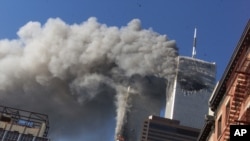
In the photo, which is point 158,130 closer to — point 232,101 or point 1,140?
point 1,140

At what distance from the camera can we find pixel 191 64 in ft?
532

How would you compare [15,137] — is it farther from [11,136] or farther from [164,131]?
[164,131]

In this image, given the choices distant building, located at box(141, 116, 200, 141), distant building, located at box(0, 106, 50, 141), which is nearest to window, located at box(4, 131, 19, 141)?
distant building, located at box(0, 106, 50, 141)

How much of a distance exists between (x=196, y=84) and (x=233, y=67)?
5243 inches

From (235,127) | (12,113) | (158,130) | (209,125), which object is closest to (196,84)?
(158,130)

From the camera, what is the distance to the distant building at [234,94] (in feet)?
111

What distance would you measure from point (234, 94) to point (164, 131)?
474 ft

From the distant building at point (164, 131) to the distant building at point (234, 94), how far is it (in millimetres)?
136695

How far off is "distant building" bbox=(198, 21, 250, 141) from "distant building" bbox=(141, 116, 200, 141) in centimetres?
13670

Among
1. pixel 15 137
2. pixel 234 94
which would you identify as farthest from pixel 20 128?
pixel 234 94

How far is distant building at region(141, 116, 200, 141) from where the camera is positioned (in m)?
178

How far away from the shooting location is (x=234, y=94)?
1407 inches

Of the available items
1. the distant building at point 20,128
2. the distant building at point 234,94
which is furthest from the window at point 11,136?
the distant building at point 234,94

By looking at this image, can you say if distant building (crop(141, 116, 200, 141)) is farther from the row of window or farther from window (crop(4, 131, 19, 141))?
window (crop(4, 131, 19, 141))
